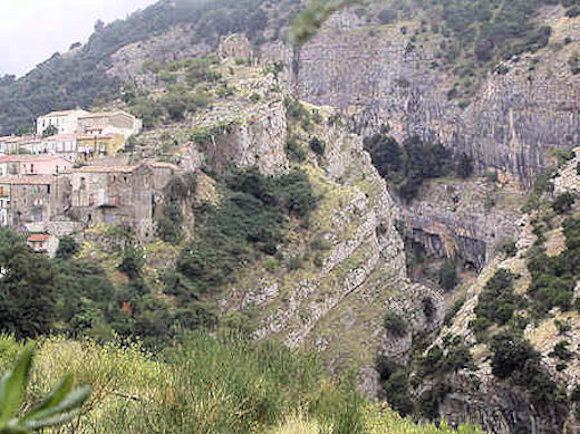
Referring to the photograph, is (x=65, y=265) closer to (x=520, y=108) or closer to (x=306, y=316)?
(x=306, y=316)

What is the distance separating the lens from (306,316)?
4119 cm

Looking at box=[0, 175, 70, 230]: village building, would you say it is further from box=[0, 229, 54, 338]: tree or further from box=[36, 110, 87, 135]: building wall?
box=[36, 110, 87, 135]: building wall

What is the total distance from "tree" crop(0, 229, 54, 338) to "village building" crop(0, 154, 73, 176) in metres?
13.4

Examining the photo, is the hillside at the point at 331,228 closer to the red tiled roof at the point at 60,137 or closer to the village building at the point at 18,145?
the red tiled roof at the point at 60,137

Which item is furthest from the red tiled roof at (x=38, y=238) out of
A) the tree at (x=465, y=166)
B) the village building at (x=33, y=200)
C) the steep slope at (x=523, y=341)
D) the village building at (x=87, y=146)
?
the tree at (x=465, y=166)

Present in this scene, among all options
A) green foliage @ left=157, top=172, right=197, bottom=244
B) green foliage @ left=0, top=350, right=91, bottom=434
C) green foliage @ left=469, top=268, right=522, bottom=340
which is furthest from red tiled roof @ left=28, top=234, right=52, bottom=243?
green foliage @ left=0, top=350, right=91, bottom=434

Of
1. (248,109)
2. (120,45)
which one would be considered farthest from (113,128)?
(120,45)

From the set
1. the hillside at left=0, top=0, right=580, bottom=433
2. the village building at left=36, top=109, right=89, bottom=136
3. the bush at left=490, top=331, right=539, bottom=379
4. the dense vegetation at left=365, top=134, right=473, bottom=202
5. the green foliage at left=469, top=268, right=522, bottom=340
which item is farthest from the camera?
the dense vegetation at left=365, top=134, right=473, bottom=202

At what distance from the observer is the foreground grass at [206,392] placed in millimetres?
13008

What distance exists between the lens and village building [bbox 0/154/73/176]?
4391cm

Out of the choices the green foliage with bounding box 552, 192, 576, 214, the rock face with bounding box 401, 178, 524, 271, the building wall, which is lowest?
the rock face with bounding box 401, 178, 524, 271

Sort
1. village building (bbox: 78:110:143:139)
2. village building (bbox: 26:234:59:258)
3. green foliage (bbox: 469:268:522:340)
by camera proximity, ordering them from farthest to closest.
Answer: village building (bbox: 78:110:143:139) < village building (bbox: 26:234:59:258) < green foliage (bbox: 469:268:522:340)

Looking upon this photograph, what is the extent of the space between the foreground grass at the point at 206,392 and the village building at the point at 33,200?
21616 mm

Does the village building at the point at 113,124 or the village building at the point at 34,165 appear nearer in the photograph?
the village building at the point at 34,165
